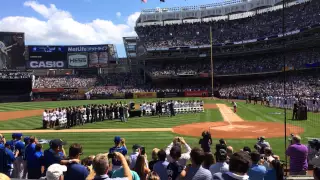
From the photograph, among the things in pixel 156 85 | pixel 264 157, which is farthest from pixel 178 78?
pixel 264 157

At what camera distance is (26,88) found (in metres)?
67.1

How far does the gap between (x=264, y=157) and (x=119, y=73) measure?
258 ft

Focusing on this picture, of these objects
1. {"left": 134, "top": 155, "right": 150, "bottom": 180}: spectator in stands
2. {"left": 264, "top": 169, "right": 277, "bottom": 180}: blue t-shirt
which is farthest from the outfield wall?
{"left": 134, "top": 155, "right": 150, "bottom": 180}: spectator in stands

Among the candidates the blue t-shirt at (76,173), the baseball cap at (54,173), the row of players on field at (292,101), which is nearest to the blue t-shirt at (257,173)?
the blue t-shirt at (76,173)

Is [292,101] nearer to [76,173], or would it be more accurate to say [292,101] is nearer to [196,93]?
[196,93]

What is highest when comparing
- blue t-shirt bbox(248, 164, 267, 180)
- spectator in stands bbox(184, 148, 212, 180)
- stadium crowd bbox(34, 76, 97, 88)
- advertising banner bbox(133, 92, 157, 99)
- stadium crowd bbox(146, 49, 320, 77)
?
stadium crowd bbox(146, 49, 320, 77)

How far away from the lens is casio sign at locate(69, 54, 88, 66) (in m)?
81.6

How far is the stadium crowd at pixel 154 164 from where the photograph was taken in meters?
4.87

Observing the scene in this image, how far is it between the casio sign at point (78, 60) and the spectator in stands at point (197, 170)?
262ft

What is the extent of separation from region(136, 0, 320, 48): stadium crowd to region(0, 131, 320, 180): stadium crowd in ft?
186

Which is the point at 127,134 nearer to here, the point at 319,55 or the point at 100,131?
the point at 100,131

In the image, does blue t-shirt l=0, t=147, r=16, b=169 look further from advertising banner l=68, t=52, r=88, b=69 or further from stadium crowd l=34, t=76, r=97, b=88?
advertising banner l=68, t=52, r=88, b=69

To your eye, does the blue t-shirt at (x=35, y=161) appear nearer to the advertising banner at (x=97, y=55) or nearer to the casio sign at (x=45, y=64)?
the advertising banner at (x=97, y=55)

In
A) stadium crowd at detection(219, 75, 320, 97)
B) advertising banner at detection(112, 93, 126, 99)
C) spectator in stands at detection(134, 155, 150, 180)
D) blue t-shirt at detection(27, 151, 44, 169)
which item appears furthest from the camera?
advertising banner at detection(112, 93, 126, 99)
